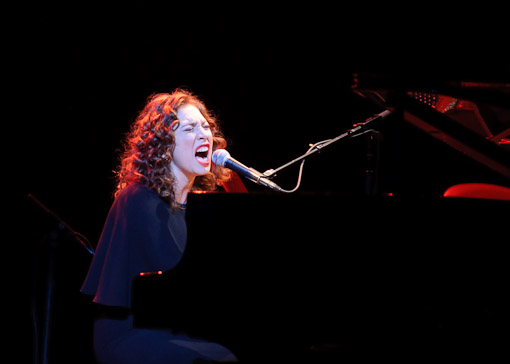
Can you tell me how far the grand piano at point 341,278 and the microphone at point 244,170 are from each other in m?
0.32

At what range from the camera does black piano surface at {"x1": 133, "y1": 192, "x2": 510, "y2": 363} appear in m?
1.71

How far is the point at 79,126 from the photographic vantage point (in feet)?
12.1

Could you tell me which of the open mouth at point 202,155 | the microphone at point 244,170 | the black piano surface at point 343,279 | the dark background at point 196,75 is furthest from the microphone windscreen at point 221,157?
the dark background at point 196,75

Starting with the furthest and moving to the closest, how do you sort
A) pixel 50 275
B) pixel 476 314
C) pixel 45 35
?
pixel 45 35 → pixel 50 275 → pixel 476 314

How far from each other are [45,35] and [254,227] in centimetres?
274

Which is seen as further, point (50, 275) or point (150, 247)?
point (50, 275)

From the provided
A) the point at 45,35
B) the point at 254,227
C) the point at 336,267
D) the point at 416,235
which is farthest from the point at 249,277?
the point at 45,35

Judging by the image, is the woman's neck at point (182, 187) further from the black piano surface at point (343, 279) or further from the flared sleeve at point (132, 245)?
the black piano surface at point (343, 279)

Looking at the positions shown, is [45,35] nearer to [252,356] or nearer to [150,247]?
[150,247]

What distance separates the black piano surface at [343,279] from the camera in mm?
1707

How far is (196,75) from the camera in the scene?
396 cm

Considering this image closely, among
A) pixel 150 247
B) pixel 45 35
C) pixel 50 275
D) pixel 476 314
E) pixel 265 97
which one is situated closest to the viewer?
pixel 476 314

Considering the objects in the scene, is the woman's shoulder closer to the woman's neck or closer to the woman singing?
the woman singing

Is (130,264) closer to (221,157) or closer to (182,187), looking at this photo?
(182,187)
